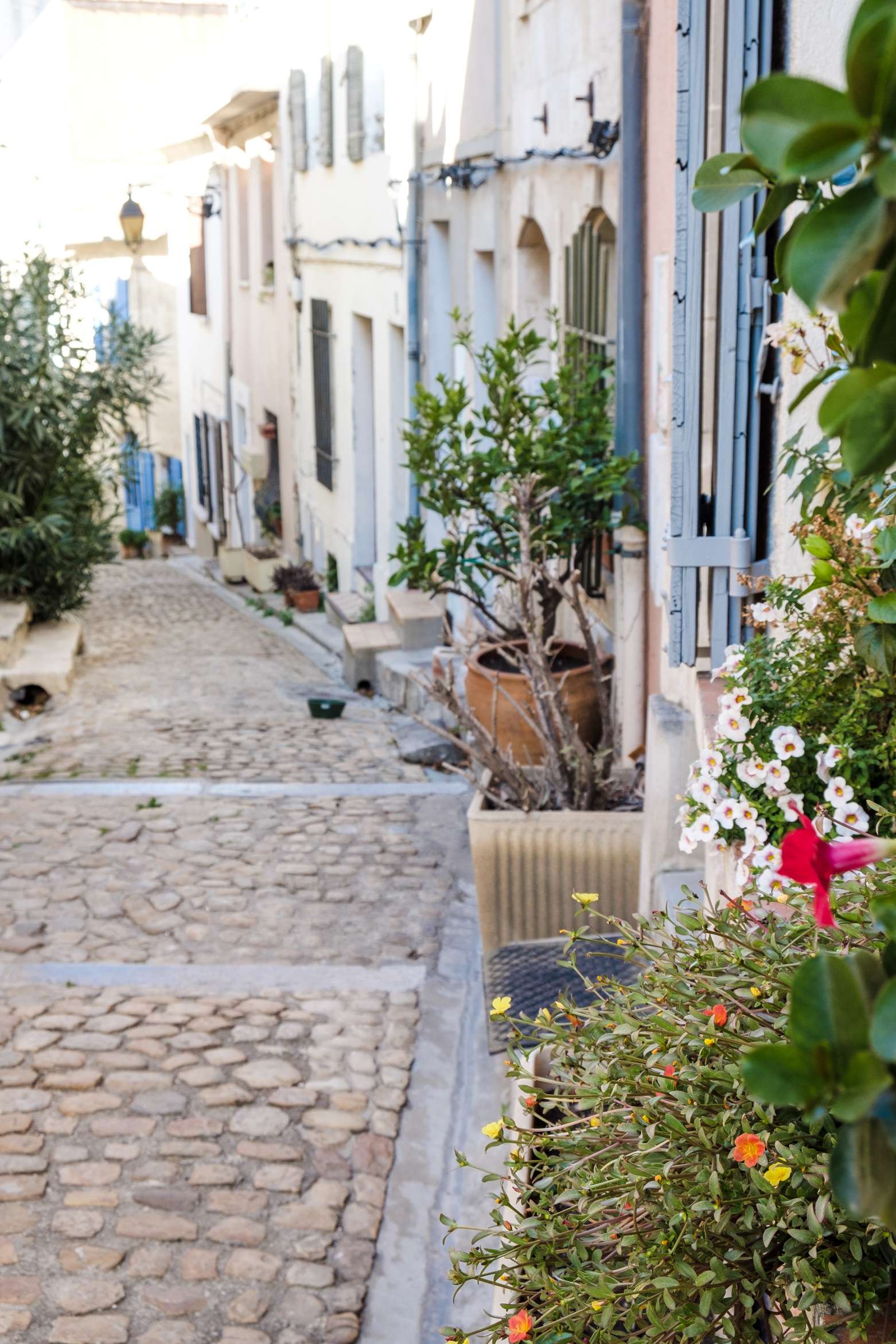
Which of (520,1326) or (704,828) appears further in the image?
(704,828)

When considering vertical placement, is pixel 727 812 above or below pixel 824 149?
below

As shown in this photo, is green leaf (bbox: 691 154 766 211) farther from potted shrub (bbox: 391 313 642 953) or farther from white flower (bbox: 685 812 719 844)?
potted shrub (bbox: 391 313 642 953)

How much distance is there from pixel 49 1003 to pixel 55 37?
26.5 metres

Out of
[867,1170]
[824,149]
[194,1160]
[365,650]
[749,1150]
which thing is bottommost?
[194,1160]

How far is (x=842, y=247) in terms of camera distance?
664 mm

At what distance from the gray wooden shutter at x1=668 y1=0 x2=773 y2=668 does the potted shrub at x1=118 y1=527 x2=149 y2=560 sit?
79.4ft

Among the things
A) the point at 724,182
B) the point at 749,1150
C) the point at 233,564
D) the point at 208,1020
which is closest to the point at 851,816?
the point at 749,1150

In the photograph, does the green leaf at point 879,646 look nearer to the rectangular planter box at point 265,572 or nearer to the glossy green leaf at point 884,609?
the glossy green leaf at point 884,609

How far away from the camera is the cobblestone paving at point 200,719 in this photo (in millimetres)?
8992

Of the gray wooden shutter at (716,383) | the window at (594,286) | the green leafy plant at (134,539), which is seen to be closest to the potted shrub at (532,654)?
the window at (594,286)

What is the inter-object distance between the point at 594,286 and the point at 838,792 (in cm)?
504

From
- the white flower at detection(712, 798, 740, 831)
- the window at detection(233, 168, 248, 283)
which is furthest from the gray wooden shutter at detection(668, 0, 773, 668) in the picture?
the window at detection(233, 168, 248, 283)

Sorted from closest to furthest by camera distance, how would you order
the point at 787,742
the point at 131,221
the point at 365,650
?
1. the point at 787,742
2. the point at 365,650
3. the point at 131,221

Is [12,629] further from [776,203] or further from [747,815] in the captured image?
[776,203]
